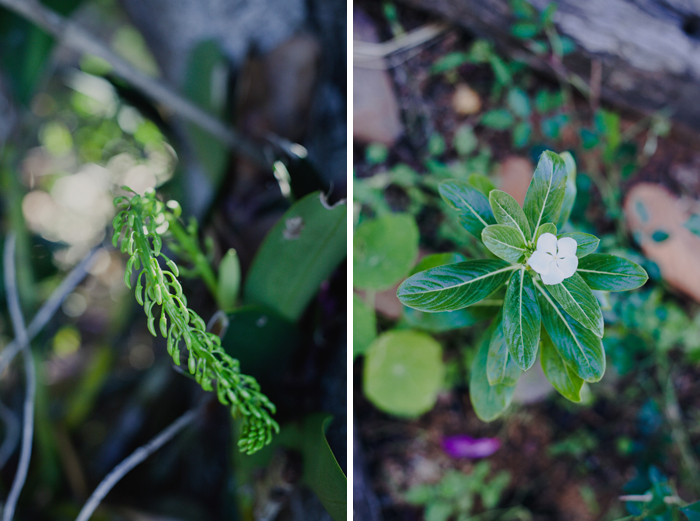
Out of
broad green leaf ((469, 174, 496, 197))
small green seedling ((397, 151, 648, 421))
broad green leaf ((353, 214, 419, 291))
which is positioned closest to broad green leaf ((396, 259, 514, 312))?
small green seedling ((397, 151, 648, 421))

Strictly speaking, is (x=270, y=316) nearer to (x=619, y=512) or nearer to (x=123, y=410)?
(x=123, y=410)

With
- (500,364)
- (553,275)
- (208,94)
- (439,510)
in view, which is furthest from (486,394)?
(208,94)

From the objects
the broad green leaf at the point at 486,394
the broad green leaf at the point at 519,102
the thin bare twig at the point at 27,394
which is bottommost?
the thin bare twig at the point at 27,394

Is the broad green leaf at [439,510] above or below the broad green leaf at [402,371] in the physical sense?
below

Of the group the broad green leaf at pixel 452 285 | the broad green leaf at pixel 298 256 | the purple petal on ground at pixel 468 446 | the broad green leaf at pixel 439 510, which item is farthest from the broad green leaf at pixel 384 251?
the broad green leaf at pixel 439 510

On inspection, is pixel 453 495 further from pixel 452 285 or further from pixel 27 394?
pixel 27 394

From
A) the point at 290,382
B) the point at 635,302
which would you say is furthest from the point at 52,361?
the point at 635,302

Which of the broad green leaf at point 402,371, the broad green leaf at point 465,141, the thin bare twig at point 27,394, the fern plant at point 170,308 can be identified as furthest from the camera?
the broad green leaf at point 465,141

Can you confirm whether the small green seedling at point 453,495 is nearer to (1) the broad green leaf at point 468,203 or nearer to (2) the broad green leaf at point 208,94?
(1) the broad green leaf at point 468,203

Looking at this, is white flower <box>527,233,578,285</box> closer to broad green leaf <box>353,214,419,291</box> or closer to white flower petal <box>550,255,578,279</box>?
white flower petal <box>550,255,578,279</box>
